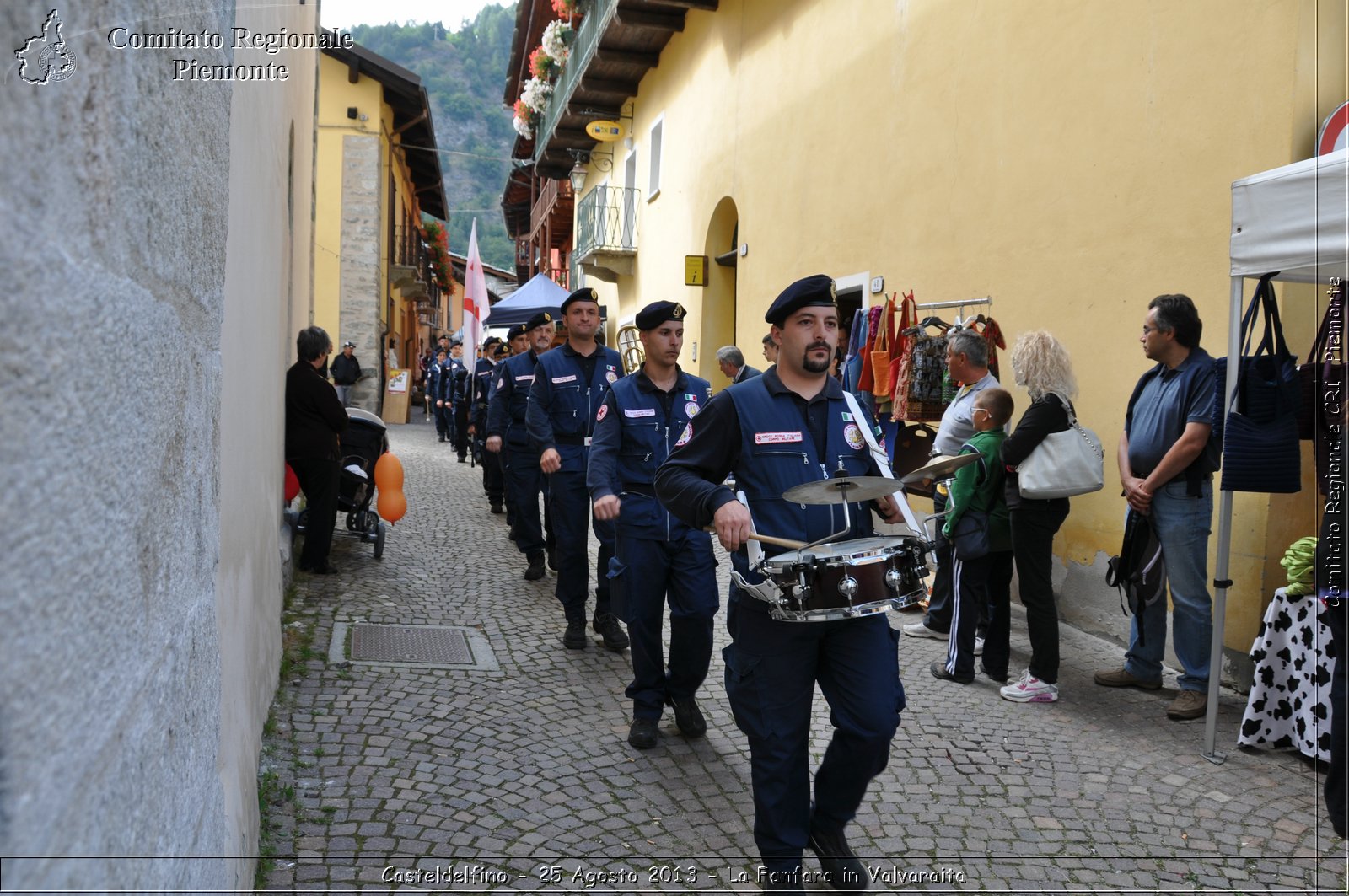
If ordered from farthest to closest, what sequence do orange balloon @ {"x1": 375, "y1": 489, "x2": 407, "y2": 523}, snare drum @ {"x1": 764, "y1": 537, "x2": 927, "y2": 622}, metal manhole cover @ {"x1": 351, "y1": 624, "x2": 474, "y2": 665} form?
orange balloon @ {"x1": 375, "y1": 489, "x2": 407, "y2": 523} → metal manhole cover @ {"x1": 351, "y1": 624, "x2": 474, "y2": 665} → snare drum @ {"x1": 764, "y1": 537, "x2": 927, "y2": 622}

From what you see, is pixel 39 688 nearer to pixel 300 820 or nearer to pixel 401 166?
pixel 300 820

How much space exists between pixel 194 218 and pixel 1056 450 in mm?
4809

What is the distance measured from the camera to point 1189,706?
5.25 metres

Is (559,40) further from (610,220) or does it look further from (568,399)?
(568,399)

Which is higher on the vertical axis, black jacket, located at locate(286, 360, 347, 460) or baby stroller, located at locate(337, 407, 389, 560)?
black jacket, located at locate(286, 360, 347, 460)

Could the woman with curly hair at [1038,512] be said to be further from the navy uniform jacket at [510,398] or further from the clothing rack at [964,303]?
the navy uniform jacket at [510,398]

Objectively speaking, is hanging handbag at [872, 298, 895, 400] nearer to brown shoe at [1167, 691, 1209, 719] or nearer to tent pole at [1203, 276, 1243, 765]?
brown shoe at [1167, 691, 1209, 719]

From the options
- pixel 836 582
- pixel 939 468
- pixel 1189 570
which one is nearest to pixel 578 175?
pixel 1189 570

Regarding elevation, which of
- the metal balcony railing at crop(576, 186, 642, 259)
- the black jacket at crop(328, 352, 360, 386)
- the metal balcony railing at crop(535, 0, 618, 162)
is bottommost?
the black jacket at crop(328, 352, 360, 386)

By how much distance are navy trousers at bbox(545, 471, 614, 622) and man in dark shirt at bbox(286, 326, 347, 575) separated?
2.03 metres

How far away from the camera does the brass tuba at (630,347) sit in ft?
48.3

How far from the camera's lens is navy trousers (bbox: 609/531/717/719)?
4.86 metres

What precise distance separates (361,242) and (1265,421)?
24.1 m

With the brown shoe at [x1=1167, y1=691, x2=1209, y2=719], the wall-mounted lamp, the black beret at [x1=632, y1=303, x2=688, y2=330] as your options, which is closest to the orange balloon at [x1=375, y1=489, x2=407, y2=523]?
the black beret at [x1=632, y1=303, x2=688, y2=330]
